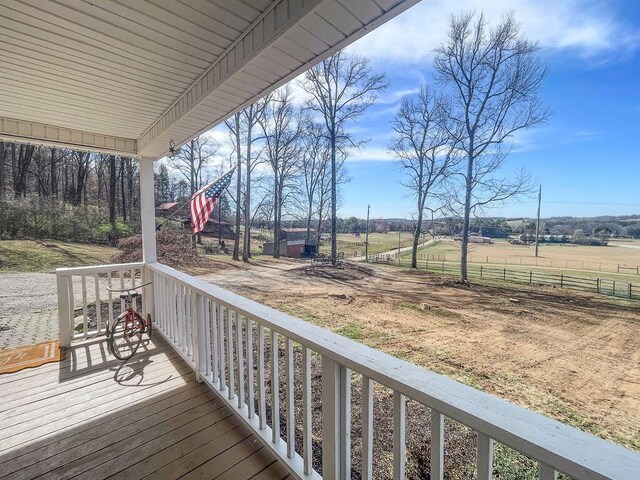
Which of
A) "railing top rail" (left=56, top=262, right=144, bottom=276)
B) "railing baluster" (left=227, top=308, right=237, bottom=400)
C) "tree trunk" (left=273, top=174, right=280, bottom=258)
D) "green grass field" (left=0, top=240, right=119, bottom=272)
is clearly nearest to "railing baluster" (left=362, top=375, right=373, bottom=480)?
"railing baluster" (left=227, top=308, right=237, bottom=400)

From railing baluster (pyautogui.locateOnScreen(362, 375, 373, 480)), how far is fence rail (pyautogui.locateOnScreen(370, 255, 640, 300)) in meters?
13.5

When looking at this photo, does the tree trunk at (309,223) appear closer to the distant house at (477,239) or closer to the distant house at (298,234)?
the distant house at (298,234)

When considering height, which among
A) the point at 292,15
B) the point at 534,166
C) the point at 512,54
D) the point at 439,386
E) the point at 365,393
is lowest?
the point at 365,393

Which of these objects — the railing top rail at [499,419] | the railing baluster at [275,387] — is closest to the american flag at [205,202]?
the railing baluster at [275,387]

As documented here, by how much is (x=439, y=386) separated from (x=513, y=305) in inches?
396

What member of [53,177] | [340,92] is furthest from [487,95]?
[53,177]

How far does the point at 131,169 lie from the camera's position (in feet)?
52.0

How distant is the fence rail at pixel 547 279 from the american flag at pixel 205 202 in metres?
13.5

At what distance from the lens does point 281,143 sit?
53.2 ft

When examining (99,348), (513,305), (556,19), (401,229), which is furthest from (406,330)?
(401,229)

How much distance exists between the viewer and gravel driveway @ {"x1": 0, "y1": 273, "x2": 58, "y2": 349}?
12.4 ft

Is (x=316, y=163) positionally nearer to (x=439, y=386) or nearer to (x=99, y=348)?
(x=99, y=348)

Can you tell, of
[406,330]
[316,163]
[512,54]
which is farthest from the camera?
[316,163]

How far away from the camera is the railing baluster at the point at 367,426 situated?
1.11 metres
